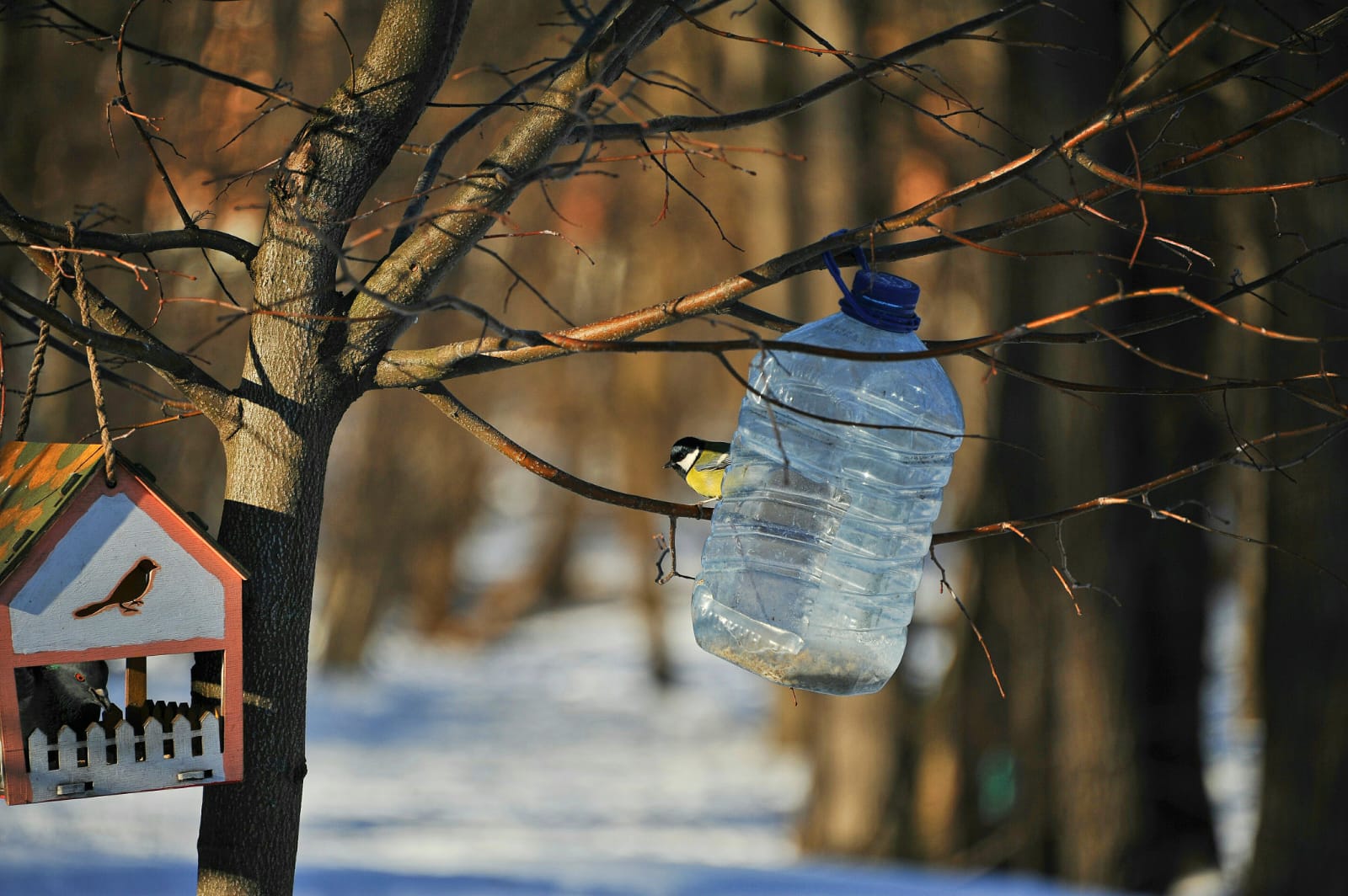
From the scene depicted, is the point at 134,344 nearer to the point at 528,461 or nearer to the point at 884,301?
the point at 528,461

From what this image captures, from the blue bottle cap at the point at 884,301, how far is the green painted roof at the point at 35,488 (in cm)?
116

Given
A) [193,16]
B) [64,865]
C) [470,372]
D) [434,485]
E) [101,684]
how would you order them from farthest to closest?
[434,485]
[193,16]
[64,865]
[101,684]
[470,372]

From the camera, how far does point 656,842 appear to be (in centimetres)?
952

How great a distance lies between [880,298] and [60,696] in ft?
4.98

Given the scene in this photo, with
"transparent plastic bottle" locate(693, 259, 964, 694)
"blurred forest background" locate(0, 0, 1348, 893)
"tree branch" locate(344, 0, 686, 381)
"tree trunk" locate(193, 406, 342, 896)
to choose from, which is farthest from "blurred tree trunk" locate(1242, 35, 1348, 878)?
"tree trunk" locate(193, 406, 342, 896)

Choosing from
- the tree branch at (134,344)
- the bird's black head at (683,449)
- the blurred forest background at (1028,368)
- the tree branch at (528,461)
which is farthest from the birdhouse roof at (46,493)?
the blurred forest background at (1028,368)

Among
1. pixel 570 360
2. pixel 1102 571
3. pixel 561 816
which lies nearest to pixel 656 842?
pixel 561 816

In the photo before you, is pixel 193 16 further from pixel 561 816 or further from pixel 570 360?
pixel 570 360

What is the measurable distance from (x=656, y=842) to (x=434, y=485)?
27.5 feet

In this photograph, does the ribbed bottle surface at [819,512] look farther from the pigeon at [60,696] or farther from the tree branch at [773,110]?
the pigeon at [60,696]

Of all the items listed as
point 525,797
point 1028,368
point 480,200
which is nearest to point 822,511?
point 480,200

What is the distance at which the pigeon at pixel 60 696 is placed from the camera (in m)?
2.00

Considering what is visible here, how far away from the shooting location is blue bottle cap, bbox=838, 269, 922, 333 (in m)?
1.89

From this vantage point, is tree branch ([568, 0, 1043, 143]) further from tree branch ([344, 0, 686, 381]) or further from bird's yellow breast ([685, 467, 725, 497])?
bird's yellow breast ([685, 467, 725, 497])
